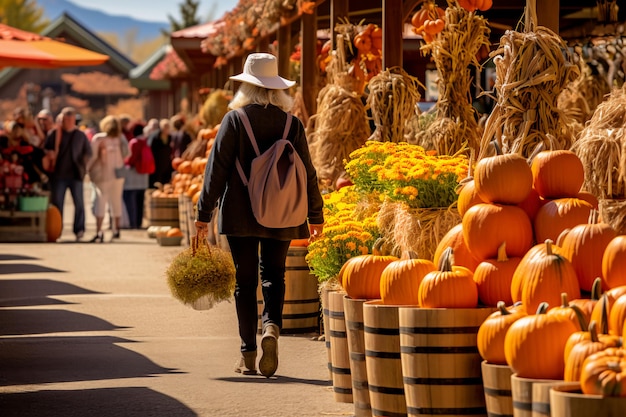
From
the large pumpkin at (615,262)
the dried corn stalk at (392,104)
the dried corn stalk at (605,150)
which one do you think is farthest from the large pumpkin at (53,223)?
the large pumpkin at (615,262)

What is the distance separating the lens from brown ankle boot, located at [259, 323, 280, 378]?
776cm

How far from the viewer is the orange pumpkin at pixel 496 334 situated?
17.1ft

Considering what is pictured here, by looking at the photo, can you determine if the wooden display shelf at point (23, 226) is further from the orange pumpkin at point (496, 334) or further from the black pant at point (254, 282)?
the orange pumpkin at point (496, 334)

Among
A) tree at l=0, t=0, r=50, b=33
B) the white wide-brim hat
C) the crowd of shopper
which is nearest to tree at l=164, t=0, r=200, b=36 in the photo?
tree at l=0, t=0, r=50, b=33

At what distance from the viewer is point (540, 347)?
193 inches

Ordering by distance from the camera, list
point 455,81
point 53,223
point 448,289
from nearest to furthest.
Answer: point 448,289
point 455,81
point 53,223

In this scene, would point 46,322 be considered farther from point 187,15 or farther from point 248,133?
point 187,15

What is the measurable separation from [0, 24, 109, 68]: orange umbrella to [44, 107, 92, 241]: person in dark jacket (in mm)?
4953

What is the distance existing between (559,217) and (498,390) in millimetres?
1171

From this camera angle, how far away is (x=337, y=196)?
899 cm

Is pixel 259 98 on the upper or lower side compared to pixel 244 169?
upper

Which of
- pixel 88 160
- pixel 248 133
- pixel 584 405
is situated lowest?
pixel 584 405

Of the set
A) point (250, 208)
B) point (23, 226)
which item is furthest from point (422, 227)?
point (23, 226)

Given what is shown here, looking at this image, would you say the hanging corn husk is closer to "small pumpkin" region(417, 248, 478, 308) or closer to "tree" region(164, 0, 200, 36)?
"small pumpkin" region(417, 248, 478, 308)
